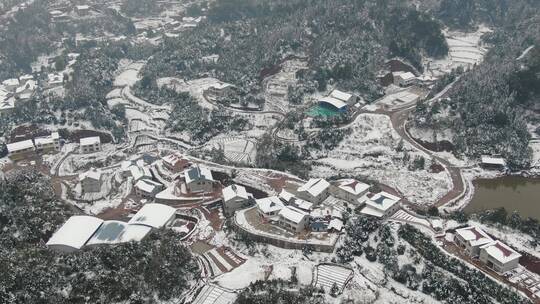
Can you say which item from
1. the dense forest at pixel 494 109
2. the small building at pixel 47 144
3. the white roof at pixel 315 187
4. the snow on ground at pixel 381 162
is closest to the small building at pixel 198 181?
the white roof at pixel 315 187

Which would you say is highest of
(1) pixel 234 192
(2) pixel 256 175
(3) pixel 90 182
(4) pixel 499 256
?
(4) pixel 499 256

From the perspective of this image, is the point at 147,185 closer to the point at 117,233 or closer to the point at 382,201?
the point at 117,233

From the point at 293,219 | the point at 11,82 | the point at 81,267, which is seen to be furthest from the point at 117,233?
the point at 11,82

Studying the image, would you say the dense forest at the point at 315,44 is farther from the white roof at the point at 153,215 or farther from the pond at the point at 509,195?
the white roof at the point at 153,215

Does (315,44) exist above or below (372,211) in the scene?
above

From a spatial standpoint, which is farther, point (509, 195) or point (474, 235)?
point (509, 195)

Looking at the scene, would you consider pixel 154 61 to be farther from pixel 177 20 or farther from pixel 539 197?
pixel 539 197
